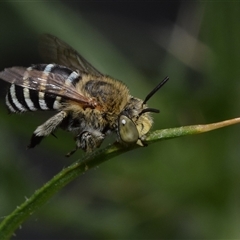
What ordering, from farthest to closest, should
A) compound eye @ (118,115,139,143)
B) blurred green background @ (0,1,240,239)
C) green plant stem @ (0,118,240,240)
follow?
blurred green background @ (0,1,240,239)
compound eye @ (118,115,139,143)
green plant stem @ (0,118,240,240)

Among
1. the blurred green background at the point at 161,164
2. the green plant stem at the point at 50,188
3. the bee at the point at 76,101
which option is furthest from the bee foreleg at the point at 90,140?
the blurred green background at the point at 161,164

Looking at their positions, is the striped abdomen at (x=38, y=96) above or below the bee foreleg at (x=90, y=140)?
above

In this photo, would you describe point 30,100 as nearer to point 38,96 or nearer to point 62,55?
point 38,96

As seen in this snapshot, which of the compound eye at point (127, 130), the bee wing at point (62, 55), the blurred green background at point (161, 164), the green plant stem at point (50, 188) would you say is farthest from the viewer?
the blurred green background at point (161, 164)

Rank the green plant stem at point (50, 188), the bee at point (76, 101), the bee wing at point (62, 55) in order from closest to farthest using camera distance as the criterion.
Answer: the green plant stem at point (50, 188) < the bee at point (76, 101) < the bee wing at point (62, 55)

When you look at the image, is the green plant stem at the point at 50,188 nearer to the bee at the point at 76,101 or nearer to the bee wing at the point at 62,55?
the bee at the point at 76,101

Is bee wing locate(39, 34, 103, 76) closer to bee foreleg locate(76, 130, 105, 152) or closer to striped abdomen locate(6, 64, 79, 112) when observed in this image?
striped abdomen locate(6, 64, 79, 112)

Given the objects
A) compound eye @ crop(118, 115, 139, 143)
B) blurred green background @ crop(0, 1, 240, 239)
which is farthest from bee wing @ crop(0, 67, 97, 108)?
blurred green background @ crop(0, 1, 240, 239)
